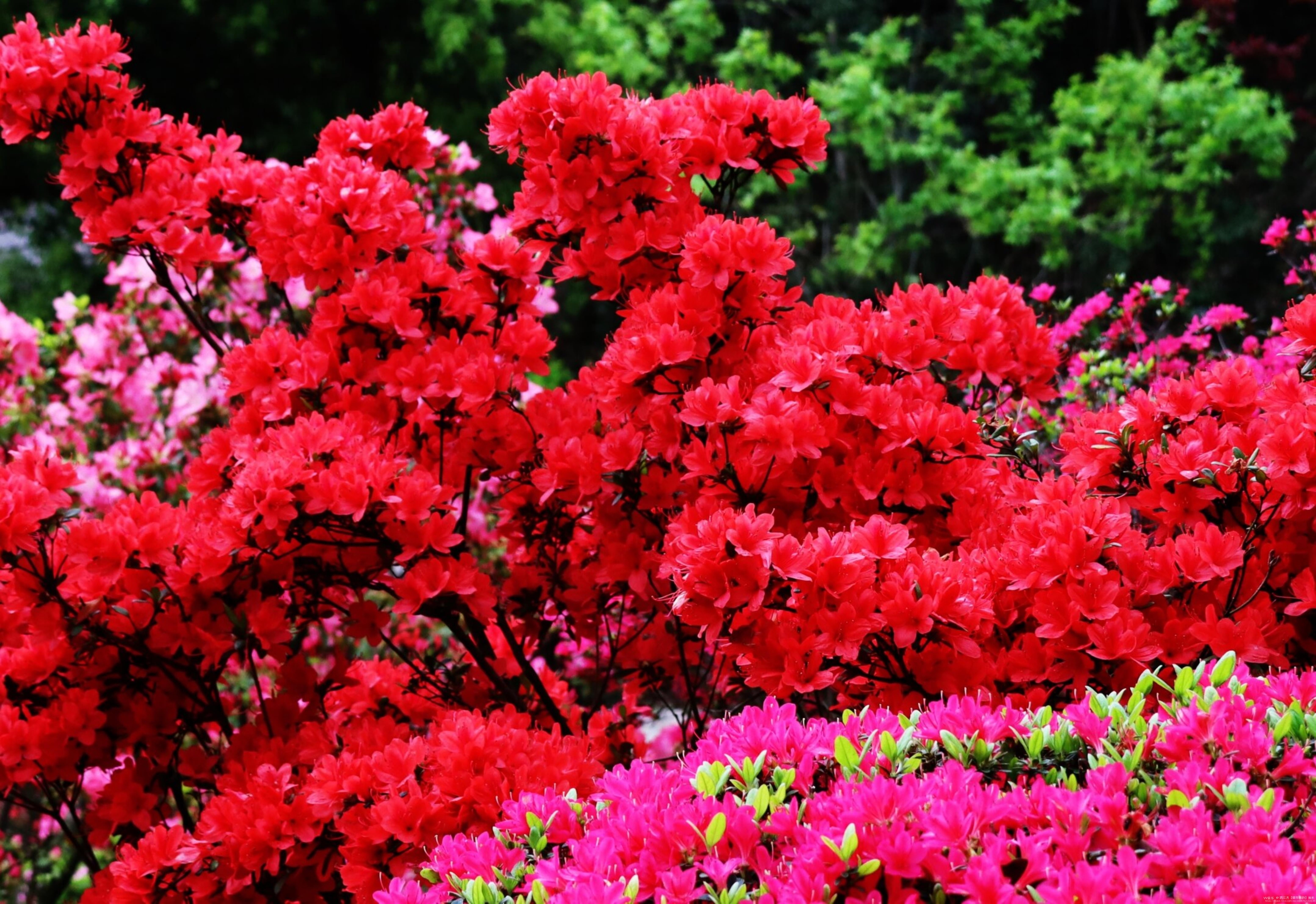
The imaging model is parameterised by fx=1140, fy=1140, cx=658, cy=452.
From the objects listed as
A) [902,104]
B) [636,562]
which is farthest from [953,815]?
[902,104]

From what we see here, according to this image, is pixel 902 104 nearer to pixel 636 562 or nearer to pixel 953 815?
pixel 636 562

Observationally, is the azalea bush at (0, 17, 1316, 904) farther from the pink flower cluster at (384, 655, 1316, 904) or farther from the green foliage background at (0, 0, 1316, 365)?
the green foliage background at (0, 0, 1316, 365)

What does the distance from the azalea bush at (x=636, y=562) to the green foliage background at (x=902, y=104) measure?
7105mm

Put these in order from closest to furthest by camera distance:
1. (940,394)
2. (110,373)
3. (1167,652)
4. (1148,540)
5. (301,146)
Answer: (1167,652)
(1148,540)
(940,394)
(110,373)
(301,146)

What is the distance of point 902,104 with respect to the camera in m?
10.4

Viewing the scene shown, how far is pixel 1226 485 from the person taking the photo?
2.23 meters

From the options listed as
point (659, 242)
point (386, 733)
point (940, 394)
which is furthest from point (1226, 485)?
point (386, 733)

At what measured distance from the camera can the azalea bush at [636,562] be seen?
5.26ft

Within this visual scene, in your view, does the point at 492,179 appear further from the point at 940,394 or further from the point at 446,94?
the point at 940,394

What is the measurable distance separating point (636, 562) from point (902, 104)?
8681 millimetres

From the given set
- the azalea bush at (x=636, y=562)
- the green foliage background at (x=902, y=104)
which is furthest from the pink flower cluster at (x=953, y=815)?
the green foliage background at (x=902, y=104)

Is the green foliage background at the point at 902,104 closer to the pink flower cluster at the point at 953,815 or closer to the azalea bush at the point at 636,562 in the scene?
the azalea bush at the point at 636,562

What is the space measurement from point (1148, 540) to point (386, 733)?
5.62 feet

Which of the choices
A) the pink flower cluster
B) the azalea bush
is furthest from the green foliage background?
the pink flower cluster
